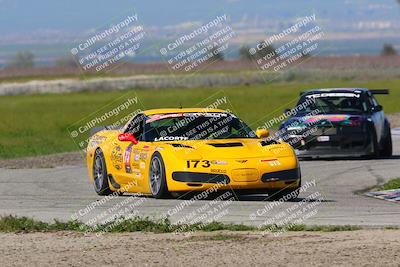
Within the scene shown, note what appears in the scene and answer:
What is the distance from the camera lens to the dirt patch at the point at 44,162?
26.1 m

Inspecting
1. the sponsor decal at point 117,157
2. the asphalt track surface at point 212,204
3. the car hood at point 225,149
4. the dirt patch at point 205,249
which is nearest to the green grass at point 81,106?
the asphalt track surface at point 212,204

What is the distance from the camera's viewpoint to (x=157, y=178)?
1775 cm

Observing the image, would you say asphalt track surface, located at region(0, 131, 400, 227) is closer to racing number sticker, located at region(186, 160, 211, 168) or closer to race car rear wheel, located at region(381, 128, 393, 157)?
racing number sticker, located at region(186, 160, 211, 168)

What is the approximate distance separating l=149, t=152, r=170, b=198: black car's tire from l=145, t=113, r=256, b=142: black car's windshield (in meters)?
0.68

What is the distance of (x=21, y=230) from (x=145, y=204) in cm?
327

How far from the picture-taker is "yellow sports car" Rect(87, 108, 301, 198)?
56.6 feet

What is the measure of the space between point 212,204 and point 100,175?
11.1ft

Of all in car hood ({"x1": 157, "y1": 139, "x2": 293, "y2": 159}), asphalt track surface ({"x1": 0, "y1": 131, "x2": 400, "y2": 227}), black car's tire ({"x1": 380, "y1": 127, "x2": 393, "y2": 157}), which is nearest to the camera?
asphalt track surface ({"x1": 0, "y1": 131, "x2": 400, "y2": 227})

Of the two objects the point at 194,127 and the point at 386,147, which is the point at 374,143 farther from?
the point at 194,127

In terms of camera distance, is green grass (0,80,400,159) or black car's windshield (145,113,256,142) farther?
green grass (0,80,400,159)

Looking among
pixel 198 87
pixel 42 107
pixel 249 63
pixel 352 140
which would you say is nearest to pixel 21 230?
pixel 352 140

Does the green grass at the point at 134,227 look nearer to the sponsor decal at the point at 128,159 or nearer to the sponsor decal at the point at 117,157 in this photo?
the sponsor decal at the point at 128,159

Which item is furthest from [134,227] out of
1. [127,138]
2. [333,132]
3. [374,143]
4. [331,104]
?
[331,104]

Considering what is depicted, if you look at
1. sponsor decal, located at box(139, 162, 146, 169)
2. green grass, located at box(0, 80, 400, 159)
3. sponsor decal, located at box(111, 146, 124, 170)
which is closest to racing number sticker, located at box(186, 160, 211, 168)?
sponsor decal, located at box(139, 162, 146, 169)
